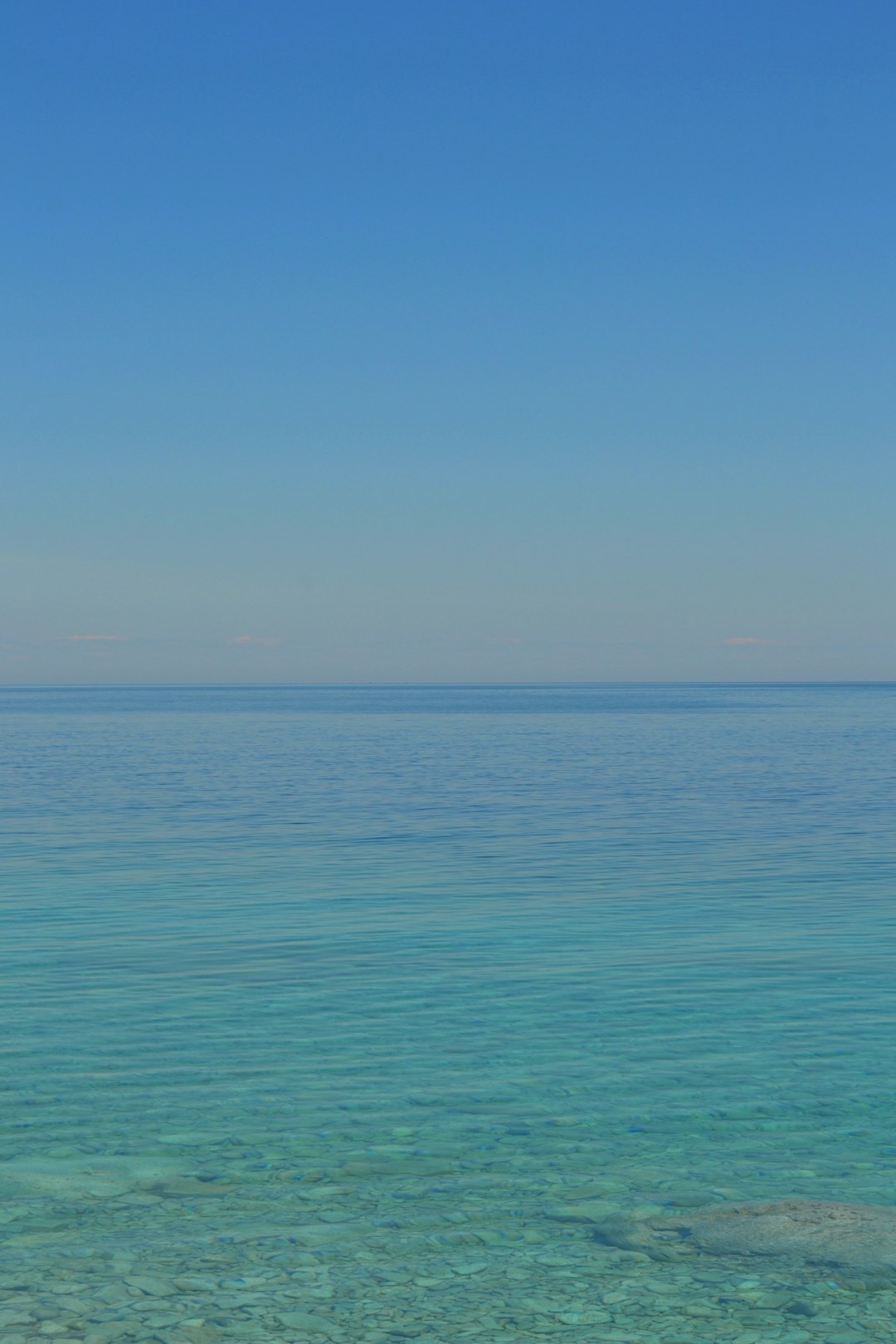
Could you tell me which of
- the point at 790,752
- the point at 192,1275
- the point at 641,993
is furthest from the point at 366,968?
the point at 790,752

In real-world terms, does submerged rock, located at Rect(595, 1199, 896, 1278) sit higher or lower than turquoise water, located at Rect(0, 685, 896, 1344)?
higher

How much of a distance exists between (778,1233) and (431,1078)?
5.27 metres

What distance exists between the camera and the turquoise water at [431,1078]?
370 inches

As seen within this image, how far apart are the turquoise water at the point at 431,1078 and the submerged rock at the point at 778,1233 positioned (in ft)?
0.62

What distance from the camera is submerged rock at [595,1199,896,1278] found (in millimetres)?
9789

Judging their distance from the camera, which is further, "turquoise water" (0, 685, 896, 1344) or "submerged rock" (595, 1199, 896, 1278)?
"submerged rock" (595, 1199, 896, 1278)

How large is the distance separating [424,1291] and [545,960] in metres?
11.2

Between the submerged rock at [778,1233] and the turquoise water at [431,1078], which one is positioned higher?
the submerged rock at [778,1233]

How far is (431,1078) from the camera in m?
14.5

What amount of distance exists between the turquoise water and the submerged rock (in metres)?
0.19

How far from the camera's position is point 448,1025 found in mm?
16828

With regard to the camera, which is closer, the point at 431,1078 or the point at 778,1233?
the point at 778,1233

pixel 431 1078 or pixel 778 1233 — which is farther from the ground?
pixel 778 1233

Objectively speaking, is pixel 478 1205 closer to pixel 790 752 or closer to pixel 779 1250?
pixel 779 1250
